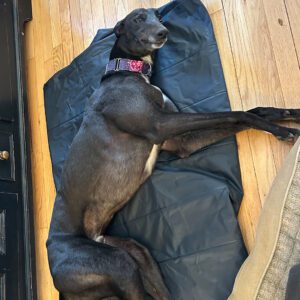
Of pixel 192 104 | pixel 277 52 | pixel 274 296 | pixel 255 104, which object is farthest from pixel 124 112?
pixel 274 296

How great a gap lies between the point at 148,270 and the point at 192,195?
453 mm

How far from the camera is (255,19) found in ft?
8.10

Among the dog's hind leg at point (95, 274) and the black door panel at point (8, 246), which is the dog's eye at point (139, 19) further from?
the black door panel at point (8, 246)

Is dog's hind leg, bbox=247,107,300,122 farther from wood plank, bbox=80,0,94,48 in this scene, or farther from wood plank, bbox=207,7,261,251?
wood plank, bbox=80,0,94,48

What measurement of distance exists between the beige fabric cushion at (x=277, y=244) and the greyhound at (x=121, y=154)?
33 centimetres

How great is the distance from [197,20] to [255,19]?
13.0 inches

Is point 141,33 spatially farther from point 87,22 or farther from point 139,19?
point 87,22

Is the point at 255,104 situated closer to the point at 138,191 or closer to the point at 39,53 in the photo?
the point at 138,191

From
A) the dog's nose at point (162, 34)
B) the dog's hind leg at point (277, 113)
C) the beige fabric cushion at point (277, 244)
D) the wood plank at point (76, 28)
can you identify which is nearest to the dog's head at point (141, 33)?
the dog's nose at point (162, 34)

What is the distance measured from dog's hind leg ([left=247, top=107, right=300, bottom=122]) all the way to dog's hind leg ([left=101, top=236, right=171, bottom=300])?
932 millimetres

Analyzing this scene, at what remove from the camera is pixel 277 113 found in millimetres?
2223

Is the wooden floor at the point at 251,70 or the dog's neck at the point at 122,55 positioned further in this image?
the dog's neck at the point at 122,55

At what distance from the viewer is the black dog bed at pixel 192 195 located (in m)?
2.22

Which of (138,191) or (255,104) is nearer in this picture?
(255,104)
